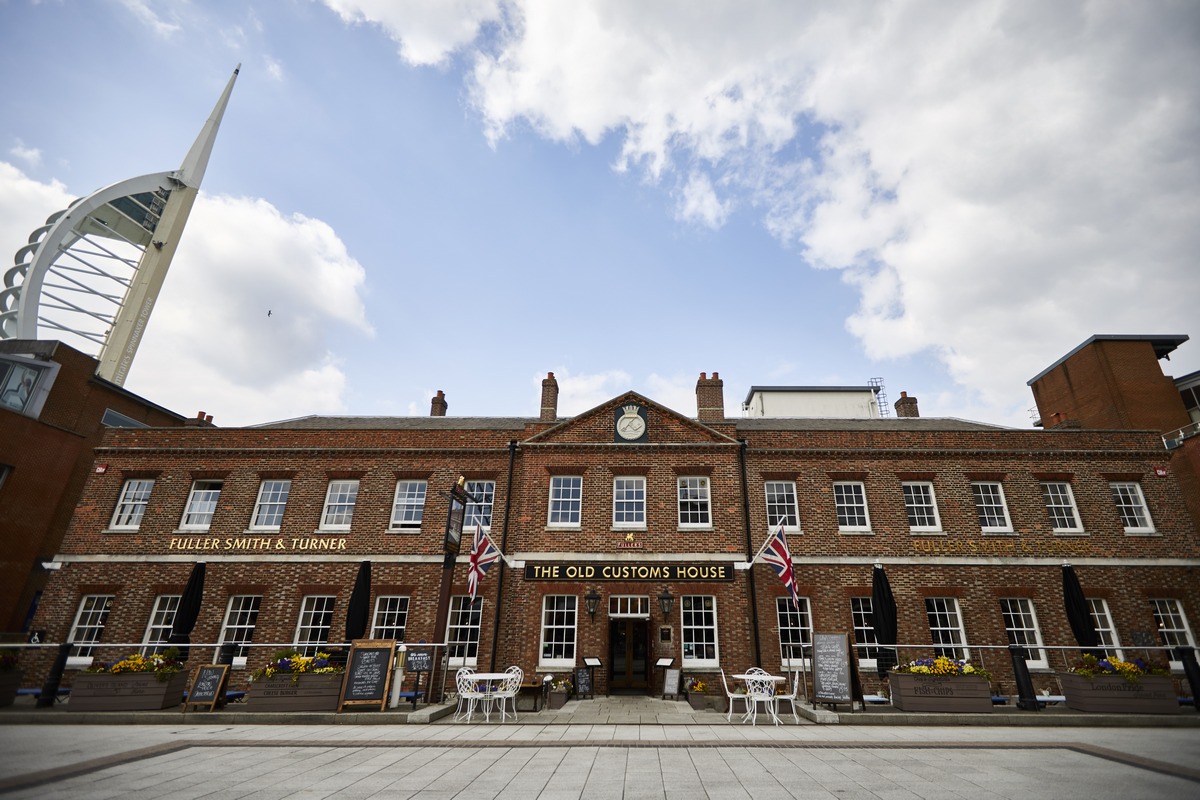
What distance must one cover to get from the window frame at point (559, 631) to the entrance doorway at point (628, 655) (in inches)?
44.5

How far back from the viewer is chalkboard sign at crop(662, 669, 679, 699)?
48.1 feet

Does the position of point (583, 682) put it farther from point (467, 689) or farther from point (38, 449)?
point (38, 449)

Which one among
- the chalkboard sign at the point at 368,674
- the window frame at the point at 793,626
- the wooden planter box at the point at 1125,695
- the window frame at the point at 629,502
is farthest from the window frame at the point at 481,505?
the wooden planter box at the point at 1125,695

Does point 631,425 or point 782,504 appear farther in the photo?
point 631,425

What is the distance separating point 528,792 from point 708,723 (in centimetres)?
628

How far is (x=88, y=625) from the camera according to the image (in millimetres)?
16828

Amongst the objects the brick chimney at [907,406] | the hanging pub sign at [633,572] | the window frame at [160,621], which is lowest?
the window frame at [160,621]

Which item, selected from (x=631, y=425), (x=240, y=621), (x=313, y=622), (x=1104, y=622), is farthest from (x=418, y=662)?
(x=1104, y=622)

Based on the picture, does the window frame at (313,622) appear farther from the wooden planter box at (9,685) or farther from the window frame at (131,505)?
the window frame at (131,505)

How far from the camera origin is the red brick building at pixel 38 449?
734 inches

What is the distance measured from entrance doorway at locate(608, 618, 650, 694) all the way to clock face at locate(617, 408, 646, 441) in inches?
232

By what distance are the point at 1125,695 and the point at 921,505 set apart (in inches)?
261

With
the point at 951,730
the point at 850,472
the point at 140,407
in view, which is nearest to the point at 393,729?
the point at 951,730

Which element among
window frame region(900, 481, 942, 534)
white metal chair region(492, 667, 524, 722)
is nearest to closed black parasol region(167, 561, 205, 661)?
white metal chair region(492, 667, 524, 722)
